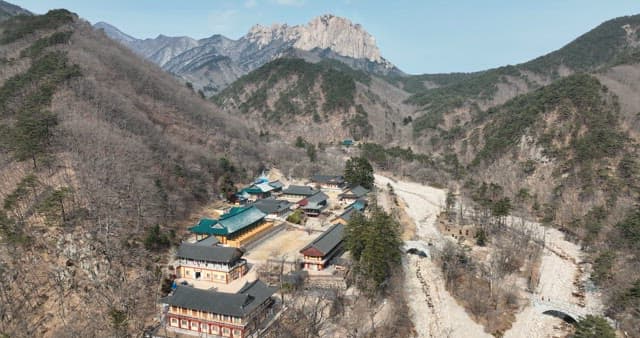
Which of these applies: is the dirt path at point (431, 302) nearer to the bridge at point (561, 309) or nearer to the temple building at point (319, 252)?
the bridge at point (561, 309)

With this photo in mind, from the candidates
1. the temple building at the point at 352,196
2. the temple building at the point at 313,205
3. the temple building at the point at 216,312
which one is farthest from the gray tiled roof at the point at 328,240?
the temple building at the point at 352,196

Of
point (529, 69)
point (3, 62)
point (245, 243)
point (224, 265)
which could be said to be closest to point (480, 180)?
point (245, 243)

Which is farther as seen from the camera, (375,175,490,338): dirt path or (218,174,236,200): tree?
(218,174,236,200): tree

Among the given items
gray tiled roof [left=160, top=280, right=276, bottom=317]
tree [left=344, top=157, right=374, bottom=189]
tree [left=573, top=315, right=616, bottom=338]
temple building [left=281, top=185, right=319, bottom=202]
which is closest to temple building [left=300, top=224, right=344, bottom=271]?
gray tiled roof [left=160, top=280, right=276, bottom=317]

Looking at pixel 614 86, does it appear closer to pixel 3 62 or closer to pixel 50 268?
pixel 50 268

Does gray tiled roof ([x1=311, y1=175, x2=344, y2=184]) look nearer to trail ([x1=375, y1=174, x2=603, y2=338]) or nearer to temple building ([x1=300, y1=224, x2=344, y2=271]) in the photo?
trail ([x1=375, y1=174, x2=603, y2=338])

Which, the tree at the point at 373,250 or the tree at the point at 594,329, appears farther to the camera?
the tree at the point at 373,250
